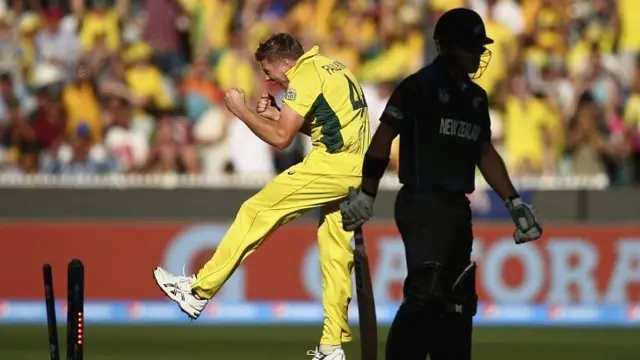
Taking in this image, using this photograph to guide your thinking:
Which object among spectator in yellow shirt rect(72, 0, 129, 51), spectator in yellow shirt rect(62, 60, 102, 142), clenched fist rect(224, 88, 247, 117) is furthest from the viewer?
spectator in yellow shirt rect(72, 0, 129, 51)

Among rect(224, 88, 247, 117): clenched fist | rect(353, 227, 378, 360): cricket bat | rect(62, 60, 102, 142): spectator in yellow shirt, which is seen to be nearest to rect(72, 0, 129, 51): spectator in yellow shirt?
rect(62, 60, 102, 142): spectator in yellow shirt

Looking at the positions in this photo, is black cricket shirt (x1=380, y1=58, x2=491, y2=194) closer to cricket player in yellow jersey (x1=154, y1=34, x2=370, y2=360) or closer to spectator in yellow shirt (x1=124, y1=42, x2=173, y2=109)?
cricket player in yellow jersey (x1=154, y1=34, x2=370, y2=360)

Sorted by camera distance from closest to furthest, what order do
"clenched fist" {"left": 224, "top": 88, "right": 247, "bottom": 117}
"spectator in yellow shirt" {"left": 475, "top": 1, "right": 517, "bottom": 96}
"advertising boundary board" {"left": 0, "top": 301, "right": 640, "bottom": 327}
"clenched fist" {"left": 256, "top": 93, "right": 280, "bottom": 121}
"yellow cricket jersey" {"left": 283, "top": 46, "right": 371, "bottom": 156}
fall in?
"clenched fist" {"left": 224, "top": 88, "right": 247, "bottom": 117}, "yellow cricket jersey" {"left": 283, "top": 46, "right": 371, "bottom": 156}, "clenched fist" {"left": 256, "top": 93, "right": 280, "bottom": 121}, "advertising boundary board" {"left": 0, "top": 301, "right": 640, "bottom": 327}, "spectator in yellow shirt" {"left": 475, "top": 1, "right": 517, "bottom": 96}

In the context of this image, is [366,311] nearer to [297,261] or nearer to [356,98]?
[356,98]

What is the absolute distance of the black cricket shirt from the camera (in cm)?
652

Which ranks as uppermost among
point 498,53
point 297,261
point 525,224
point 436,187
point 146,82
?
point 498,53

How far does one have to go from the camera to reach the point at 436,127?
659cm

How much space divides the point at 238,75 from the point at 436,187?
10.3 metres

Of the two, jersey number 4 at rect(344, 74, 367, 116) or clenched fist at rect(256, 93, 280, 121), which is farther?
clenched fist at rect(256, 93, 280, 121)

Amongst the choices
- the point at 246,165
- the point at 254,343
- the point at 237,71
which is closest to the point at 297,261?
the point at 246,165

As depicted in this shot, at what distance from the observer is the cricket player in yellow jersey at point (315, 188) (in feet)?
28.8

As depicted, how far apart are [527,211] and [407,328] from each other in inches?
30.7

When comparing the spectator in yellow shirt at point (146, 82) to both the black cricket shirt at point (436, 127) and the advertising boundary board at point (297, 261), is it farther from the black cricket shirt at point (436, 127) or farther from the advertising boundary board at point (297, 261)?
the black cricket shirt at point (436, 127)

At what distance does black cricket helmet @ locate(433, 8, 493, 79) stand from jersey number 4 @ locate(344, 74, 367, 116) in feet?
7.26
